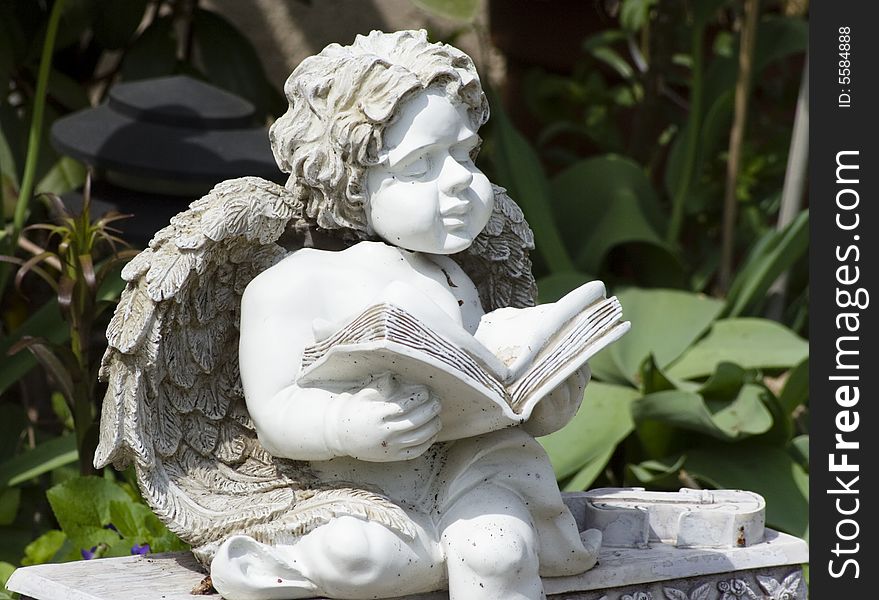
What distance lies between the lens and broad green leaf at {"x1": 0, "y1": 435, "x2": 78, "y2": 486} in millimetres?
2307

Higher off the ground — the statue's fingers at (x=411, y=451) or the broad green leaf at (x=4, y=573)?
the statue's fingers at (x=411, y=451)

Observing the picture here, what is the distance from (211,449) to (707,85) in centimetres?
226

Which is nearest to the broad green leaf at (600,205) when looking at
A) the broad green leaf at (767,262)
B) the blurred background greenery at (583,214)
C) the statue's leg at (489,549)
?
the blurred background greenery at (583,214)

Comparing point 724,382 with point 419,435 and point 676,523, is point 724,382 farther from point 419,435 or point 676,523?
point 419,435

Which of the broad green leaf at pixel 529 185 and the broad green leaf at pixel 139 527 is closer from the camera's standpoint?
the broad green leaf at pixel 139 527

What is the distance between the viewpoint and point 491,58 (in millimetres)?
4109

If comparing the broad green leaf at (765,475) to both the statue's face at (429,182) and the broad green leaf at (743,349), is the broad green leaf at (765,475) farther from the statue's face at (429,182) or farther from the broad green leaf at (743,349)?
the statue's face at (429,182)

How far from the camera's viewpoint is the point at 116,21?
124 inches

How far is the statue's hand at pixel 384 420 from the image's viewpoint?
144cm

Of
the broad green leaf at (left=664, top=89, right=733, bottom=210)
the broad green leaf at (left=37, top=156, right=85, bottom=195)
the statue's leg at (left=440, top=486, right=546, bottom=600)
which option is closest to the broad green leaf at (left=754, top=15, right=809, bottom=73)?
the broad green leaf at (left=664, top=89, right=733, bottom=210)

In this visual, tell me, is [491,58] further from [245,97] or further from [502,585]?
[502,585]

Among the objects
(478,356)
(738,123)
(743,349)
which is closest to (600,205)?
(738,123)

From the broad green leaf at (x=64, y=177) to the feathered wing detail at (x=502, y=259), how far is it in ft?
5.19

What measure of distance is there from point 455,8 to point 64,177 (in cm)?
109
